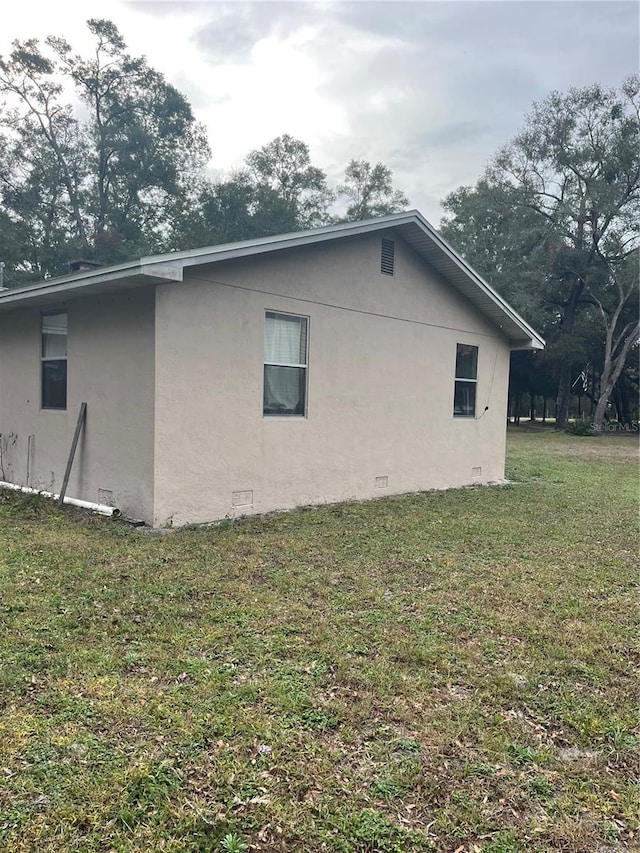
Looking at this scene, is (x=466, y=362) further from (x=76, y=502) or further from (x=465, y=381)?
(x=76, y=502)

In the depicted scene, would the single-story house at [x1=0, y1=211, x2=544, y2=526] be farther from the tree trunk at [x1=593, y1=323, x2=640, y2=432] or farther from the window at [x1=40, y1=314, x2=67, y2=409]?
the tree trunk at [x1=593, y1=323, x2=640, y2=432]

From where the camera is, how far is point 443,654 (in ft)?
11.3

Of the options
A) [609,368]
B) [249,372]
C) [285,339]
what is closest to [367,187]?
[609,368]

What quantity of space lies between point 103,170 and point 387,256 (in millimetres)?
25044

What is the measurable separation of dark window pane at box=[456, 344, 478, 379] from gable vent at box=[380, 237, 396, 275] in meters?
2.22

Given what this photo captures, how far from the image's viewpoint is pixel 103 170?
2838cm

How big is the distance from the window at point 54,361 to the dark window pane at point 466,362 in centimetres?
638

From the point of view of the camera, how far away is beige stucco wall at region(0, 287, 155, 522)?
6320 mm

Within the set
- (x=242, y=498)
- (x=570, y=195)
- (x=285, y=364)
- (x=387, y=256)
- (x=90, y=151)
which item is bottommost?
(x=242, y=498)

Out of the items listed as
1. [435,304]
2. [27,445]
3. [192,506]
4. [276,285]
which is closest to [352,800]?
[192,506]

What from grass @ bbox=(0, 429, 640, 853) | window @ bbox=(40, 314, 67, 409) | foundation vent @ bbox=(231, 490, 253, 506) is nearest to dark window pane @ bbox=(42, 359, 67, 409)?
window @ bbox=(40, 314, 67, 409)

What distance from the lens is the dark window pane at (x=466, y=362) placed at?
10196 millimetres

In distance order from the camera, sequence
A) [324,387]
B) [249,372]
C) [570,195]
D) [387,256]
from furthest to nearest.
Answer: [570,195] → [387,256] → [324,387] → [249,372]

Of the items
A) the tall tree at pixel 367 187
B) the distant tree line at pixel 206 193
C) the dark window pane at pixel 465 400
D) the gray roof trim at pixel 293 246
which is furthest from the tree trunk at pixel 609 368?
the dark window pane at pixel 465 400
